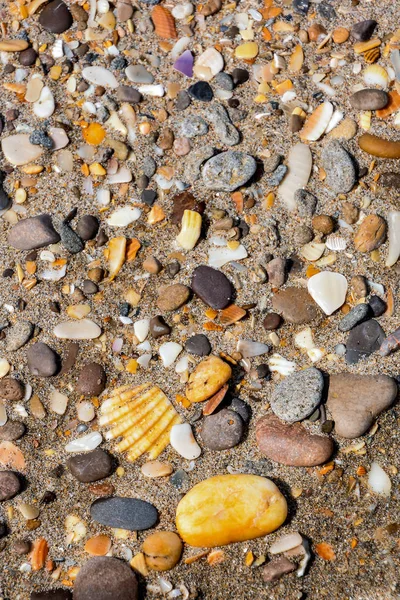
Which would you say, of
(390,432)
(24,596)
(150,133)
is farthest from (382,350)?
(24,596)

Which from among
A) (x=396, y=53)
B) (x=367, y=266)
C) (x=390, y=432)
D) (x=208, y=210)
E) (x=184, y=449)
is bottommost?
(x=390, y=432)

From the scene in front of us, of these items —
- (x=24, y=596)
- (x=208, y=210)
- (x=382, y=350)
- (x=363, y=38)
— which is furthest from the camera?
(x=363, y=38)

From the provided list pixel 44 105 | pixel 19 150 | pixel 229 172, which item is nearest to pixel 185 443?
pixel 229 172

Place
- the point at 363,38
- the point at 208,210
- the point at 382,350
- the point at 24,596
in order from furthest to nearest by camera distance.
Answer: the point at 363,38 → the point at 208,210 → the point at 382,350 → the point at 24,596

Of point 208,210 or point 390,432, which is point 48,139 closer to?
point 208,210

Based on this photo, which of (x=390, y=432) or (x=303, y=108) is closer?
(x=390, y=432)

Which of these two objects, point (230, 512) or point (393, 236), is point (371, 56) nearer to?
point (393, 236)

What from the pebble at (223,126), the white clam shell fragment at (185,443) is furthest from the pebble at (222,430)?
the pebble at (223,126)

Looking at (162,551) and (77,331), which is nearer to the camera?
(162,551)
